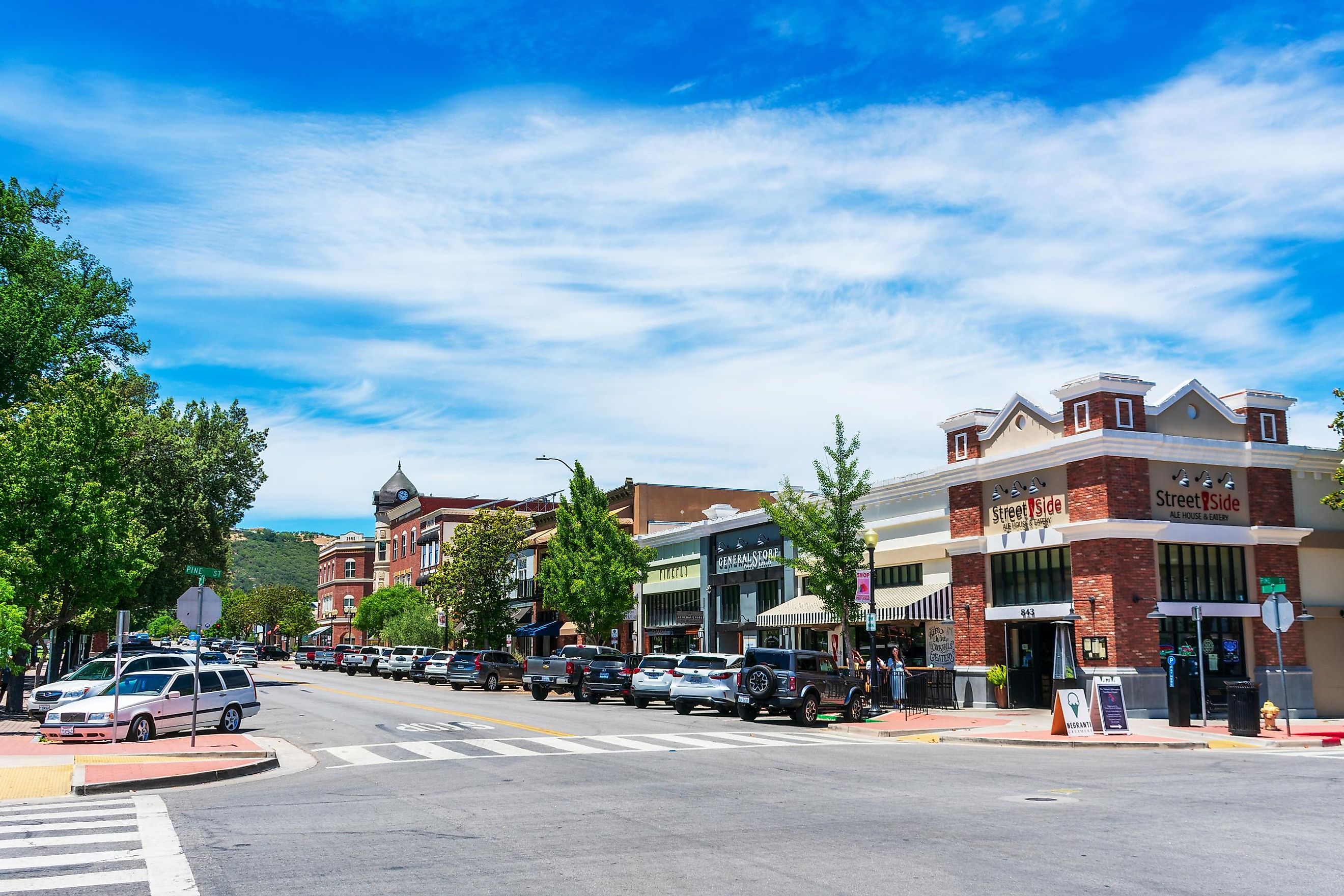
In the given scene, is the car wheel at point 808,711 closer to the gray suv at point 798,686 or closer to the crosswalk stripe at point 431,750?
the gray suv at point 798,686

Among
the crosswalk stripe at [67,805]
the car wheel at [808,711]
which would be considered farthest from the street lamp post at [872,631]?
the crosswalk stripe at [67,805]

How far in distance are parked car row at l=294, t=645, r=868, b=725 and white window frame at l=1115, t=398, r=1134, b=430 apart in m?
9.85

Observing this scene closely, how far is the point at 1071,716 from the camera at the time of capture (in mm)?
23547

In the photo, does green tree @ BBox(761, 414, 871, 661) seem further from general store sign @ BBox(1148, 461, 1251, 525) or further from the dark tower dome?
the dark tower dome

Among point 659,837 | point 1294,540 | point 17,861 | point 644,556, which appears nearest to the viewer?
point 17,861

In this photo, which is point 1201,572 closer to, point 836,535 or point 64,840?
point 836,535

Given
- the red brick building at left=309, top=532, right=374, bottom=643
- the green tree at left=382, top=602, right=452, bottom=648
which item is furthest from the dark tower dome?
the green tree at left=382, top=602, right=452, bottom=648

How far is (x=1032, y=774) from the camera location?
16812 mm

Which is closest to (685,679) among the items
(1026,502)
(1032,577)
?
(1032,577)

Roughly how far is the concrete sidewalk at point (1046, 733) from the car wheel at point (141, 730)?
15025 millimetres

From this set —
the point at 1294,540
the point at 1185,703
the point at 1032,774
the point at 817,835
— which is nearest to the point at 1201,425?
the point at 1294,540

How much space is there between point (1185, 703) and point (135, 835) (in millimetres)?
21754

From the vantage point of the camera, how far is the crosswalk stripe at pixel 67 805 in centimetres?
1332

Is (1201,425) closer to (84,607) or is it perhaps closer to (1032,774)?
(1032,774)
